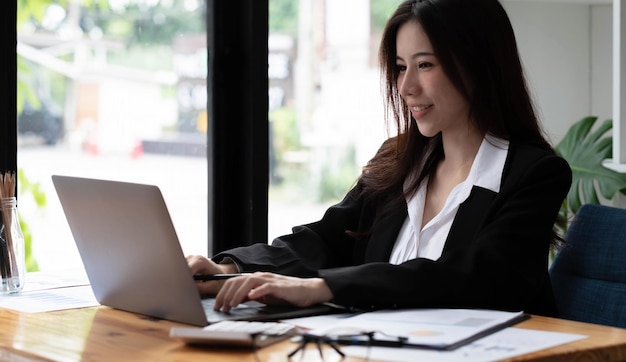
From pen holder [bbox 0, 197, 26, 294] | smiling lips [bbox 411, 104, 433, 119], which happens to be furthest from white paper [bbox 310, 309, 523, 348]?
pen holder [bbox 0, 197, 26, 294]

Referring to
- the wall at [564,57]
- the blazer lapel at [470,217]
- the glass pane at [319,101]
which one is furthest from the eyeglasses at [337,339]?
the wall at [564,57]

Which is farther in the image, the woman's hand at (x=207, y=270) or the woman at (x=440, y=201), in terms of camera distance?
the woman's hand at (x=207, y=270)

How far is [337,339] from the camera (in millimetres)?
1428

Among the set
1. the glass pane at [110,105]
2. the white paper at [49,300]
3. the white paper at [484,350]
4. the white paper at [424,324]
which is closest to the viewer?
the white paper at [484,350]

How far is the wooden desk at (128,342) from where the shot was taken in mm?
1404

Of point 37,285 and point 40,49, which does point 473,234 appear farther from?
point 40,49

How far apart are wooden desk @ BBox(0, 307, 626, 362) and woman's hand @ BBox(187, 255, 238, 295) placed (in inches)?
6.2

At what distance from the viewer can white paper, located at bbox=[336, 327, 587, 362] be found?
4.39 feet

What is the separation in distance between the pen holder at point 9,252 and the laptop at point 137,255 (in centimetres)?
27

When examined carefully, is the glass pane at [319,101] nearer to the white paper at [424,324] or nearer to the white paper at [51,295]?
the white paper at [51,295]

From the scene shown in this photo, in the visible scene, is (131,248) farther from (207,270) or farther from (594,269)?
(594,269)

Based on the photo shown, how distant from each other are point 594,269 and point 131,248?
1.08m

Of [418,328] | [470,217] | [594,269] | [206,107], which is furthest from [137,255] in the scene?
[206,107]

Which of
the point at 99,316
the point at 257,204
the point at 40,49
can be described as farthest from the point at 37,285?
the point at 257,204
